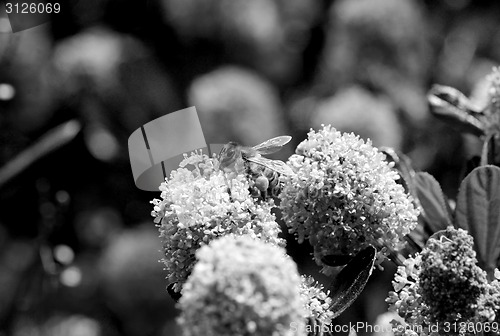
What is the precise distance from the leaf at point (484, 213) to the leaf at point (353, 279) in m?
0.11

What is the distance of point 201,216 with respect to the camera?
62cm

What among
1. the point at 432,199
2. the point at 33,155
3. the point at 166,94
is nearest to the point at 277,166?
the point at 432,199

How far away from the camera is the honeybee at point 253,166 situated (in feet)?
2.17

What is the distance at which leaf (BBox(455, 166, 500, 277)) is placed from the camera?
0.67 meters

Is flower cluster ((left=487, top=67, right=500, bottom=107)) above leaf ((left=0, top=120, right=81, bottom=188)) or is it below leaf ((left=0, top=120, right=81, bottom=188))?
above

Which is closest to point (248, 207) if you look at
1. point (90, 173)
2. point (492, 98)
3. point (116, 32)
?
point (492, 98)

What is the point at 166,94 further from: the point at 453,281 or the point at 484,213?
the point at 453,281

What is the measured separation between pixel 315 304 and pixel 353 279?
38 millimetres

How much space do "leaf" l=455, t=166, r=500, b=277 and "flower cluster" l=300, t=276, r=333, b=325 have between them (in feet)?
0.46

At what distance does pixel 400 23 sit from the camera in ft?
7.14

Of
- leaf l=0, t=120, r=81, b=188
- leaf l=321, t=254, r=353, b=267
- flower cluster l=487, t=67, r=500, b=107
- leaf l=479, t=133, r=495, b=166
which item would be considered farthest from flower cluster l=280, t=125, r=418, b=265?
leaf l=0, t=120, r=81, b=188

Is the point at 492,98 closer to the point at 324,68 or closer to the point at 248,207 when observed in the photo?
the point at 248,207

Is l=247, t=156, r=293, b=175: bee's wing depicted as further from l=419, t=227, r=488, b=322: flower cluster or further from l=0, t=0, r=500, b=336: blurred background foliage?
l=0, t=0, r=500, b=336: blurred background foliage

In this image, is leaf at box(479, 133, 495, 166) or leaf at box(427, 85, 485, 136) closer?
leaf at box(479, 133, 495, 166)
